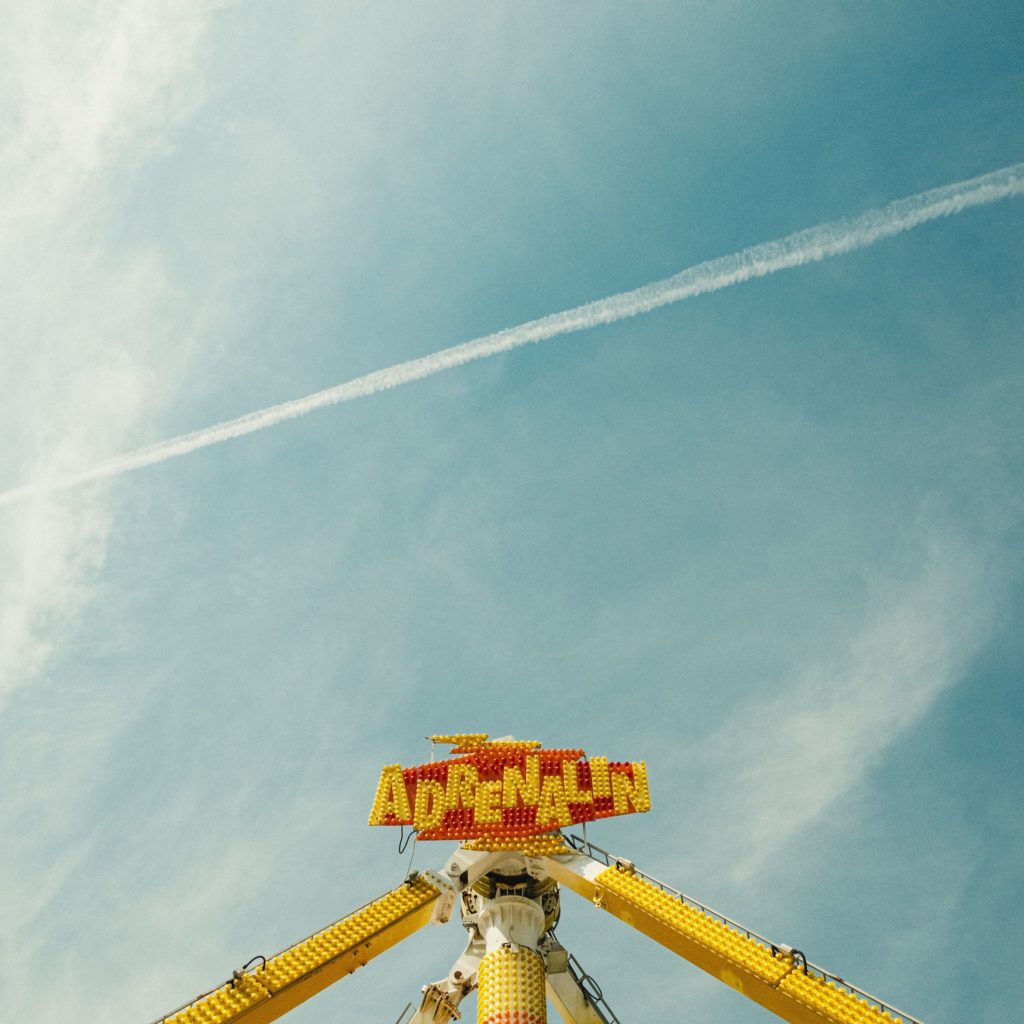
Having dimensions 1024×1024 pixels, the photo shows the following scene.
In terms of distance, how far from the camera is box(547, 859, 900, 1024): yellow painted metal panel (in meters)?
16.4

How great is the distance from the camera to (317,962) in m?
20.0

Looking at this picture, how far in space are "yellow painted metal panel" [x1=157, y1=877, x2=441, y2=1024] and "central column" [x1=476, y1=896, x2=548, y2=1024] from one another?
7.60ft

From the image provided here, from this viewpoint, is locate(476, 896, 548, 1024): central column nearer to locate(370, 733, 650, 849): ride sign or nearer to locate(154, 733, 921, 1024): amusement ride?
locate(154, 733, 921, 1024): amusement ride

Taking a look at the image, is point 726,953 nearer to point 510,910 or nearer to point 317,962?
point 510,910

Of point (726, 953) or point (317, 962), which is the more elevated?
point (317, 962)

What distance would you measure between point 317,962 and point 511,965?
5914 millimetres

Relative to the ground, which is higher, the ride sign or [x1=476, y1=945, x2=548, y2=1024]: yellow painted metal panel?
the ride sign

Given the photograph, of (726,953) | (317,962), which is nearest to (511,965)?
(317,962)

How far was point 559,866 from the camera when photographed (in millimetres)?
23672

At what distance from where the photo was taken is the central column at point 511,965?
2033 cm

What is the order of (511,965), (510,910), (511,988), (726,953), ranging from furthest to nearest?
(510,910) → (511,965) → (511,988) → (726,953)

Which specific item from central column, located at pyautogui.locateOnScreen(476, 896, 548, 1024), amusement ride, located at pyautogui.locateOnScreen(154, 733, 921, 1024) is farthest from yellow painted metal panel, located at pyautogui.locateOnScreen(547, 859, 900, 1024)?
central column, located at pyautogui.locateOnScreen(476, 896, 548, 1024)

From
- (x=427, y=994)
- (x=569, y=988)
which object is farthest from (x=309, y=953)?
(x=569, y=988)

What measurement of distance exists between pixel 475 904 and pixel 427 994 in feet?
11.1
